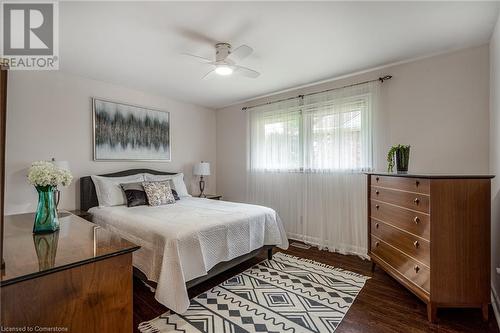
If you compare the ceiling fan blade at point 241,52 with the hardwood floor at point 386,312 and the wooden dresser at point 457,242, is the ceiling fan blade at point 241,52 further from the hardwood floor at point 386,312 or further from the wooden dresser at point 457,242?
the hardwood floor at point 386,312

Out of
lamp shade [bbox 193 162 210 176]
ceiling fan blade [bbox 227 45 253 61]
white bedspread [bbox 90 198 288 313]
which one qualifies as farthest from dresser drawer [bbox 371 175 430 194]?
lamp shade [bbox 193 162 210 176]

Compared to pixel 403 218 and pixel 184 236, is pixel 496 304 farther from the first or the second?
pixel 184 236

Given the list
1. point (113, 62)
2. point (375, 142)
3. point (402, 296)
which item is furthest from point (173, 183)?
point (402, 296)

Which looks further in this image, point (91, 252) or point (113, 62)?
point (113, 62)

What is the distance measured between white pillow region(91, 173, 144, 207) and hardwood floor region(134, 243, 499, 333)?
1221mm

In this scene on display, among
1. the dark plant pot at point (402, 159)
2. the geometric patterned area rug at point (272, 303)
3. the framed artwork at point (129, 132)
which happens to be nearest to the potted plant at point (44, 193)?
the geometric patterned area rug at point (272, 303)

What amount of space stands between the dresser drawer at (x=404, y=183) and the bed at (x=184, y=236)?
130 centimetres

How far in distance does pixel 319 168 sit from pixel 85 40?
126 inches

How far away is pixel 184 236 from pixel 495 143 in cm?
289

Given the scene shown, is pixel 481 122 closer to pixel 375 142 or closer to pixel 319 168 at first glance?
pixel 375 142

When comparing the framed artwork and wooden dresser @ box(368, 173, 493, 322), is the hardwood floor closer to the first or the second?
wooden dresser @ box(368, 173, 493, 322)

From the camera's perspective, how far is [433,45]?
8.22ft

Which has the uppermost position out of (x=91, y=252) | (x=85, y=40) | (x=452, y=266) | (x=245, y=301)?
A: (x=85, y=40)

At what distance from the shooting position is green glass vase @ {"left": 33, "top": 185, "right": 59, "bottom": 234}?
4.62 feet
